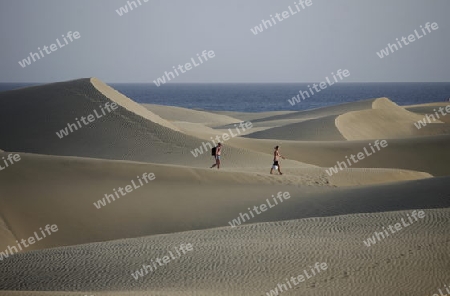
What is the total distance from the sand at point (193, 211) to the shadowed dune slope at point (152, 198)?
4 cm

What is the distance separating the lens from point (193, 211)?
47.9 feet

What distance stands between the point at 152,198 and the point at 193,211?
1392mm

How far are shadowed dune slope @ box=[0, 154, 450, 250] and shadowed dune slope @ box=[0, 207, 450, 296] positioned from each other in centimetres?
236

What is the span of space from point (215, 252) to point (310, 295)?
246 cm

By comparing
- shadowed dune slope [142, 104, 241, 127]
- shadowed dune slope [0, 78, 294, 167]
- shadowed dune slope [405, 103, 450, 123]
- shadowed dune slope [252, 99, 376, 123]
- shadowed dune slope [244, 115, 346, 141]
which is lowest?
→ shadowed dune slope [405, 103, 450, 123]

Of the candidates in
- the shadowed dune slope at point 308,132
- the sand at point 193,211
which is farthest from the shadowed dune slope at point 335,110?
the sand at point 193,211

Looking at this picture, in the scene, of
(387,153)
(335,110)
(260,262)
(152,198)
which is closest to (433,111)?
(335,110)

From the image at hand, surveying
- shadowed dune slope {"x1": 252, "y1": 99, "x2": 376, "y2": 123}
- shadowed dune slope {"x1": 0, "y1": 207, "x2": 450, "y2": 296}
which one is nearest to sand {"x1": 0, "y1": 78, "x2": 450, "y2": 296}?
shadowed dune slope {"x1": 0, "y1": 207, "x2": 450, "y2": 296}

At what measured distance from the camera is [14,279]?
9.08 metres

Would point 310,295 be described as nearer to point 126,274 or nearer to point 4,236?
point 126,274

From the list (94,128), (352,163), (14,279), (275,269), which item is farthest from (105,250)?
(352,163)

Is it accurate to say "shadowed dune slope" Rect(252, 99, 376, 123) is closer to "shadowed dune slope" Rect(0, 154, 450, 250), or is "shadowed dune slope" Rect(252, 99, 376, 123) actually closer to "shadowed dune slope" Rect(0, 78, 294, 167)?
"shadowed dune slope" Rect(0, 78, 294, 167)

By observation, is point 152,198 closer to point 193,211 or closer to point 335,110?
point 193,211

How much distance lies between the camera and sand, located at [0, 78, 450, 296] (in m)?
8.66
